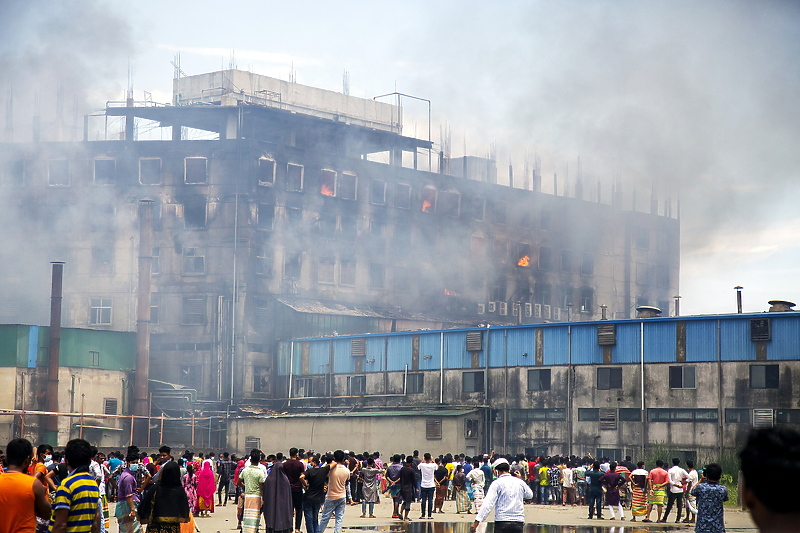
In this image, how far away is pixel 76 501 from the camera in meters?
9.97

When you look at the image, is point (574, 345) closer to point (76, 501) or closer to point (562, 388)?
point (562, 388)

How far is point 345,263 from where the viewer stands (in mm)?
77500

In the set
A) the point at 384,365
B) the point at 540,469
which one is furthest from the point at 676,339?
the point at 384,365

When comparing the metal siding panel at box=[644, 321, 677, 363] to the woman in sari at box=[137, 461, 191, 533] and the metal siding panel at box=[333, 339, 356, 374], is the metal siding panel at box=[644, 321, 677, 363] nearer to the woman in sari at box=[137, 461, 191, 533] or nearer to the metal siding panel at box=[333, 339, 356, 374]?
the metal siding panel at box=[333, 339, 356, 374]

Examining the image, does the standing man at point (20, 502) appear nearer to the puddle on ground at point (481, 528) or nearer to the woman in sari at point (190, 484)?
the puddle on ground at point (481, 528)

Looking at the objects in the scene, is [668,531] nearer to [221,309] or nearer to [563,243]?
[221,309]

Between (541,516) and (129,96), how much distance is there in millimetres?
55225

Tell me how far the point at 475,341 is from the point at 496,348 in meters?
1.25

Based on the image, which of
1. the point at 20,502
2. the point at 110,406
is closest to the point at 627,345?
the point at 110,406

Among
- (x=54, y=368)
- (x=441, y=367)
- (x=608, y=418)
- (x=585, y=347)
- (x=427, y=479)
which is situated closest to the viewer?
(x=427, y=479)

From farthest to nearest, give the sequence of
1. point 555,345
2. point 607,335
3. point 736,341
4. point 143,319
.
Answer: point 143,319 → point 555,345 → point 607,335 → point 736,341

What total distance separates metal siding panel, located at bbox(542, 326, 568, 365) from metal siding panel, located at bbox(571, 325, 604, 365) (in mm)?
556

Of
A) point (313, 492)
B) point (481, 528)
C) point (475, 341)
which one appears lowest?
point (481, 528)

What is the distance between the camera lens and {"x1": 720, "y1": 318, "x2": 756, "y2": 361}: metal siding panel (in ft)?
150
